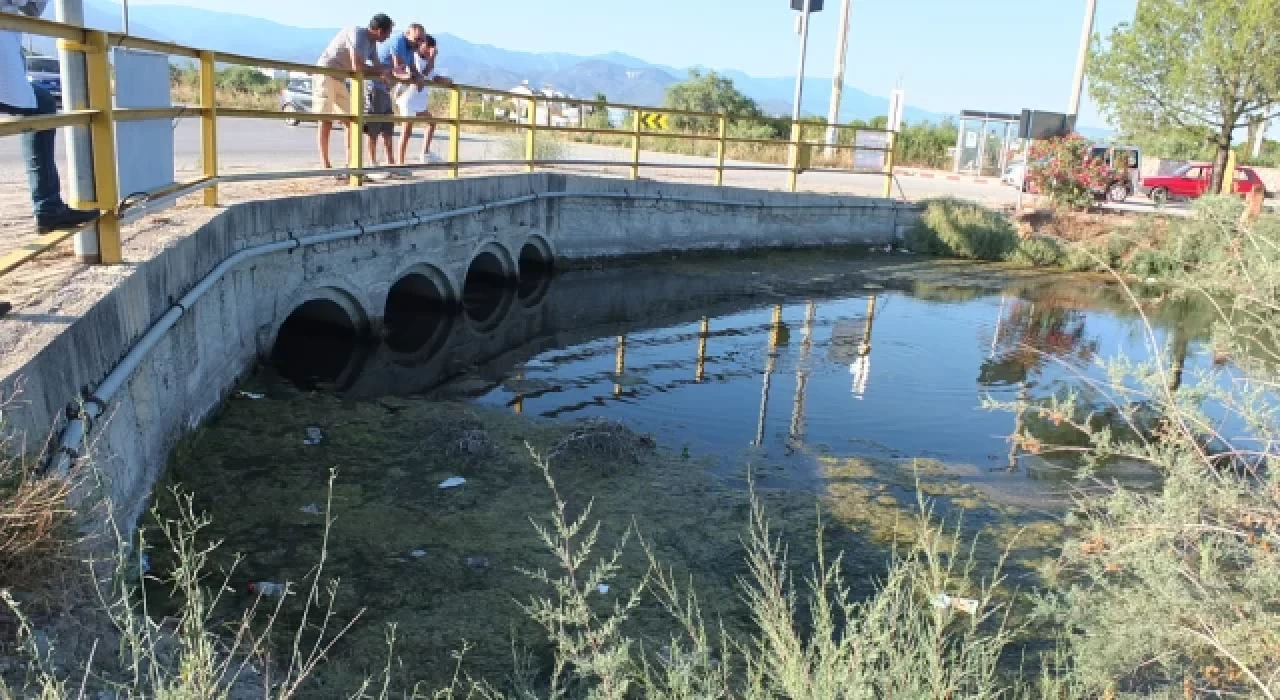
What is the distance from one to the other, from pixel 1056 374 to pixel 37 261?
27.5 ft

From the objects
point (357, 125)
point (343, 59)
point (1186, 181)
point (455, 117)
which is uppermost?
point (343, 59)

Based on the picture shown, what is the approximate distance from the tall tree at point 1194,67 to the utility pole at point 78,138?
21302 millimetres

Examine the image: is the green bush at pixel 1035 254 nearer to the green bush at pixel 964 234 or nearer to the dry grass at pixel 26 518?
the green bush at pixel 964 234

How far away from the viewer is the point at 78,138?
4.17m

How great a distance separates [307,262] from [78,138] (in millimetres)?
3343

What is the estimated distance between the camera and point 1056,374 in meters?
9.45

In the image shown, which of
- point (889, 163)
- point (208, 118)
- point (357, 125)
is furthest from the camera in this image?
point (889, 163)

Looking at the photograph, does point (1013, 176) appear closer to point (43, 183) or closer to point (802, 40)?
point (802, 40)

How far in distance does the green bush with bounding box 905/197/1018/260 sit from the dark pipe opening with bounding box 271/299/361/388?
1183cm

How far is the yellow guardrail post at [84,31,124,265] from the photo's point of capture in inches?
161

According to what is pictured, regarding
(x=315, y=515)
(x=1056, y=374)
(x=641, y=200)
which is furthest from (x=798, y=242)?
(x=315, y=515)

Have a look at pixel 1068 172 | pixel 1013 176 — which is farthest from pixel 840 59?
pixel 1068 172

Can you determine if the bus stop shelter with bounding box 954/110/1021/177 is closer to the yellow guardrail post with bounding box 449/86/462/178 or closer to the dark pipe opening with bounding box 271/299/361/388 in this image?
the yellow guardrail post with bounding box 449/86/462/178

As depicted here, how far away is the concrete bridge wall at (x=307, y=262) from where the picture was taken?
394cm
